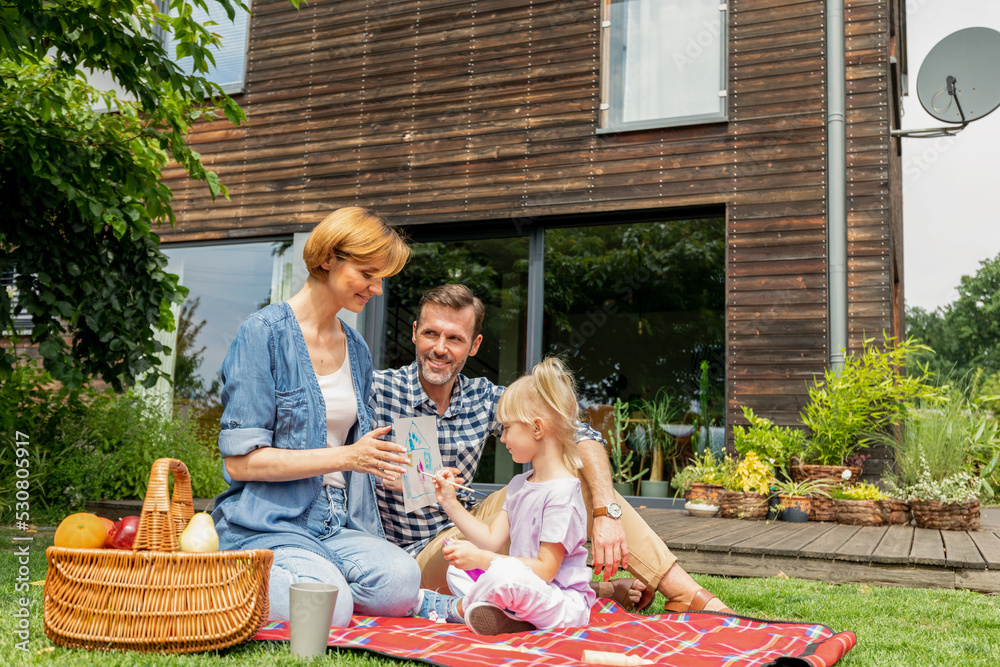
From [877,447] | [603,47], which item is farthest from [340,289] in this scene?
[603,47]

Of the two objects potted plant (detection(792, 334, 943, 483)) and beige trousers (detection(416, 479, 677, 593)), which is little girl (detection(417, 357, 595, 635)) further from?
potted plant (detection(792, 334, 943, 483))

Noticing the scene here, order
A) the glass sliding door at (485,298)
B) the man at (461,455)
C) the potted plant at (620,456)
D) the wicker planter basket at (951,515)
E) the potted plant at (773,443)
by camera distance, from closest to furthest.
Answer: the man at (461,455)
the wicker planter basket at (951,515)
the potted plant at (773,443)
the potted plant at (620,456)
the glass sliding door at (485,298)

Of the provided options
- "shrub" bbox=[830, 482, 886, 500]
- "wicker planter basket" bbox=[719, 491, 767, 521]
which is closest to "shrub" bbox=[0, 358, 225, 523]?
"wicker planter basket" bbox=[719, 491, 767, 521]

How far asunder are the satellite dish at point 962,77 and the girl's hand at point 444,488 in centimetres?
532

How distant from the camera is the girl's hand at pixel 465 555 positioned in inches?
86.4

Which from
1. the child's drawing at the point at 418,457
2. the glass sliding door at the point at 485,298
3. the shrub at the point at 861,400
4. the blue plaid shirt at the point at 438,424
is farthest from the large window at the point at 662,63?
the child's drawing at the point at 418,457

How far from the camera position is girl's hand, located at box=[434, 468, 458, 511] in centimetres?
231

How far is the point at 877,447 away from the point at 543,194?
10.2 feet

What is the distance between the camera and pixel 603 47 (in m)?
6.63

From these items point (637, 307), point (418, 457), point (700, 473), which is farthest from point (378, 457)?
point (637, 307)

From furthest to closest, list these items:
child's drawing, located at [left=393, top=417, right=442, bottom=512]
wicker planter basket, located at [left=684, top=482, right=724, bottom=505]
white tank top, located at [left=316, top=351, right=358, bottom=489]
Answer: wicker planter basket, located at [left=684, top=482, right=724, bottom=505]
white tank top, located at [left=316, top=351, right=358, bottom=489]
child's drawing, located at [left=393, top=417, right=442, bottom=512]

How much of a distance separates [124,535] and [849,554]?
2980 mm

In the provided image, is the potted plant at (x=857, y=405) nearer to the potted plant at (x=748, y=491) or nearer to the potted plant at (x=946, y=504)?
the potted plant at (x=748, y=491)

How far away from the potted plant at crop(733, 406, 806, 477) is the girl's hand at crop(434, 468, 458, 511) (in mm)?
3511
